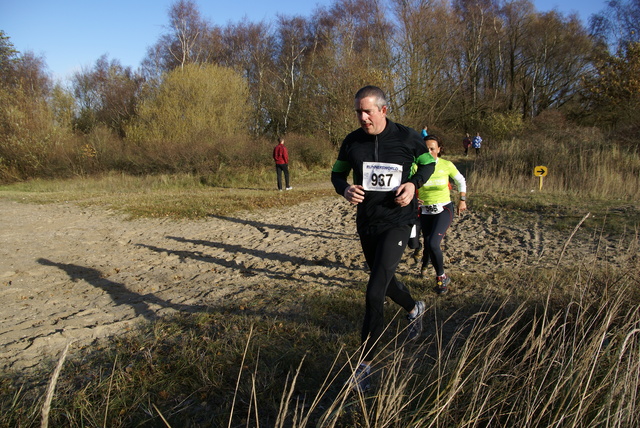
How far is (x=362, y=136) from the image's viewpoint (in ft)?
11.3

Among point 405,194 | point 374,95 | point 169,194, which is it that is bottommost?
point 169,194

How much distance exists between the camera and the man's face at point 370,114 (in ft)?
10.6

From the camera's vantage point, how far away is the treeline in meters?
24.2

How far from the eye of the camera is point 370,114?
10.7 feet

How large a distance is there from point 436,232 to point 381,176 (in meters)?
2.26

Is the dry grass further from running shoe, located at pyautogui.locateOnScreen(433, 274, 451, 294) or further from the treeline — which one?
the treeline

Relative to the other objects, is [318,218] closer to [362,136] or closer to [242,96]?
[362,136]

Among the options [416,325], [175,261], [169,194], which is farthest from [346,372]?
[169,194]

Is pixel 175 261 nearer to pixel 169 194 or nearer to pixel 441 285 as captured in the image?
pixel 441 285

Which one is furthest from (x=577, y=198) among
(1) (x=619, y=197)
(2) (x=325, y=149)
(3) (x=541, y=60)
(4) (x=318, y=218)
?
(3) (x=541, y=60)

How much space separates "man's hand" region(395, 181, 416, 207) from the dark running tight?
2.16 metres

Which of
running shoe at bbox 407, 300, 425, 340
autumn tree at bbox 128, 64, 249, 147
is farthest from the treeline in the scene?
running shoe at bbox 407, 300, 425, 340

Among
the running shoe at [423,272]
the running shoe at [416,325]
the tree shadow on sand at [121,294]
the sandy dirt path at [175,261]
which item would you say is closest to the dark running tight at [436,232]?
the running shoe at [423,272]

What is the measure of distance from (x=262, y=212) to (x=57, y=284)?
246 inches
